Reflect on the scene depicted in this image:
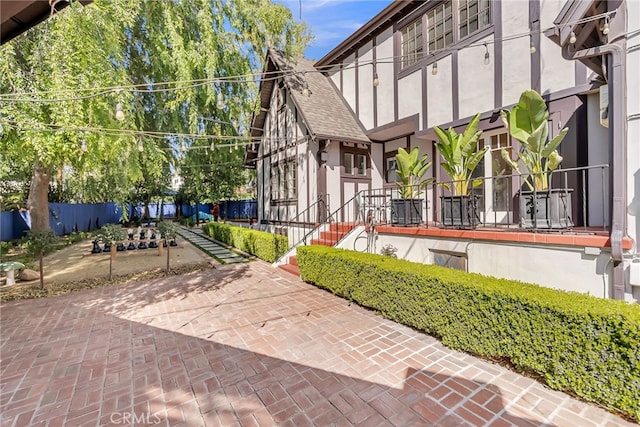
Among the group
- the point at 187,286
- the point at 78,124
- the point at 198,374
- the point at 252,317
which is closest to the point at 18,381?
the point at 198,374

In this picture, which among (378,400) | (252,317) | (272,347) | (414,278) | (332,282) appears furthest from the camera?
(332,282)

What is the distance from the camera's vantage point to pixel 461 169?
19.5ft

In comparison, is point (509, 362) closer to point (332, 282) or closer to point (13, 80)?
point (332, 282)

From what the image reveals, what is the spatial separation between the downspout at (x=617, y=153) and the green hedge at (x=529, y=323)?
870mm

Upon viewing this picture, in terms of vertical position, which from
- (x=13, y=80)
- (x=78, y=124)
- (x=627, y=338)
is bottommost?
(x=627, y=338)

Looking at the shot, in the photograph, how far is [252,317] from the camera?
5207 millimetres

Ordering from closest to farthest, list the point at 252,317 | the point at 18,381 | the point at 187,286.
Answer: the point at 18,381
the point at 252,317
the point at 187,286

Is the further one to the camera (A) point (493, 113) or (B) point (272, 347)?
(A) point (493, 113)

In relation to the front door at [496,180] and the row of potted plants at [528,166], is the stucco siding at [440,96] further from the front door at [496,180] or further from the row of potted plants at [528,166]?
the row of potted plants at [528,166]

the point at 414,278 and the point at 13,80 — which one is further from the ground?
the point at 13,80

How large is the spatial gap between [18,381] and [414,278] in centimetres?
547

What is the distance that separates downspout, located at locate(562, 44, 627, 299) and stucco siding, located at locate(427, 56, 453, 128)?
360cm

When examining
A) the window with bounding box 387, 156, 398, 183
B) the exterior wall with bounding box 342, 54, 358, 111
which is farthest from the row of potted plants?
the exterior wall with bounding box 342, 54, 358, 111

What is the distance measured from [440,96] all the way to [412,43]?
2.15 metres
